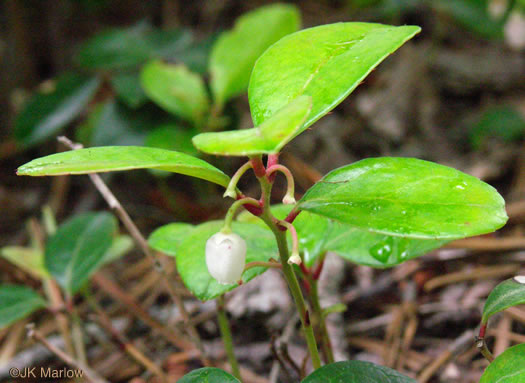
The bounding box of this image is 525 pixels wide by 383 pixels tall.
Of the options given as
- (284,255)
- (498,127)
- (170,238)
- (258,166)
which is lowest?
(498,127)

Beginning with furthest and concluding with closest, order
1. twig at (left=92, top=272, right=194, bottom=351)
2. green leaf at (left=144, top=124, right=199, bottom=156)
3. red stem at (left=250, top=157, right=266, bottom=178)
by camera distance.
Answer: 1. green leaf at (left=144, top=124, right=199, bottom=156)
2. twig at (left=92, top=272, right=194, bottom=351)
3. red stem at (left=250, top=157, right=266, bottom=178)

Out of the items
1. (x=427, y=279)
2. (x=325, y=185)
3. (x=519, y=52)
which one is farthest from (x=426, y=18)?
(x=325, y=185)

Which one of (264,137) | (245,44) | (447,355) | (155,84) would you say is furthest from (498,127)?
(264,137)

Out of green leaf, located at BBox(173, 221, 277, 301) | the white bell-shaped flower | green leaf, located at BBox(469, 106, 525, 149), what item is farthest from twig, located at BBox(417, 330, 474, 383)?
green leaf, located at BBox(469, 106, 525, 149)

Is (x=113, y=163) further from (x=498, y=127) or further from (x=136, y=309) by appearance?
(x=498, y=127)

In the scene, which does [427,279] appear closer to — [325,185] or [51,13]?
[325,185]

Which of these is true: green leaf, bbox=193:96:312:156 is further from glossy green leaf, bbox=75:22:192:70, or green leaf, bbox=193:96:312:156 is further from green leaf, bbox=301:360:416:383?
glossy green leaf, bbox=75:22:192:70
